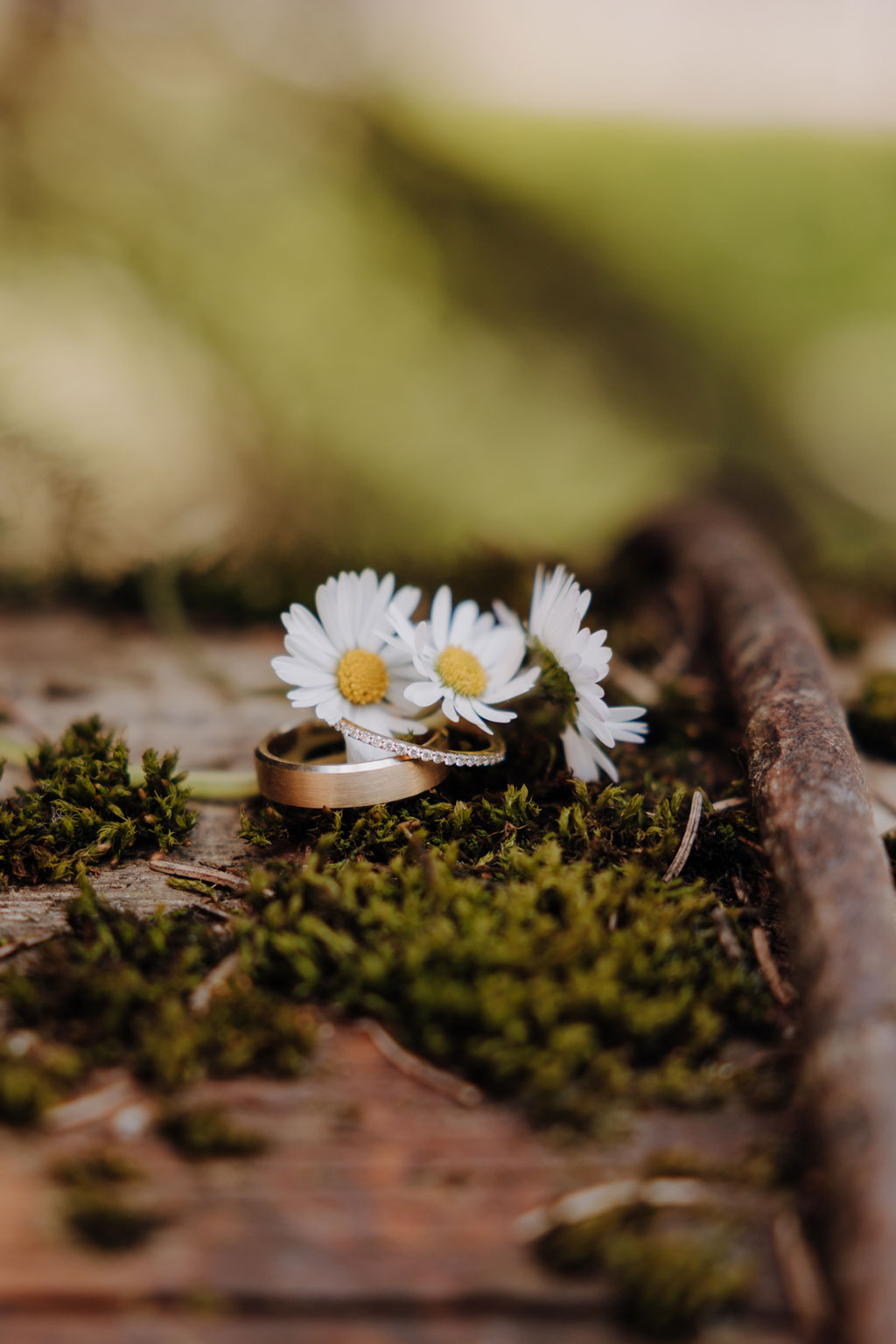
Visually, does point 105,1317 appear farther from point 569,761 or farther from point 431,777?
point 569,761

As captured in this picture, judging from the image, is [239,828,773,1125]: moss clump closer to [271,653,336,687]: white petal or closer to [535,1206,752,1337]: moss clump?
[535,1206,752,1337]: moss clump

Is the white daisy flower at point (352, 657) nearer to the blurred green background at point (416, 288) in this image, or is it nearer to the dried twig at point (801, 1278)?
the dried twig at point (801, 1278)

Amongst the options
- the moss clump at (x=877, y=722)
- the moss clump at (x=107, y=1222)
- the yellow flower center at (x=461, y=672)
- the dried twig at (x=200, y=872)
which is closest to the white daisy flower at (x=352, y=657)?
the yellow flower center at (x=461, y=672)

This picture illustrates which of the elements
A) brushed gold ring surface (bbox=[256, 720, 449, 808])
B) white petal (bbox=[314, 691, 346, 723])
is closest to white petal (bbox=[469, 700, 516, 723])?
brushed gold ring surface (bbox=[256, 720, 449, 808])

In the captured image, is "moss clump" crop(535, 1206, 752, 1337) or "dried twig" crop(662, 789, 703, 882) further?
"dried twig" crop(662, 789, 703, 882)

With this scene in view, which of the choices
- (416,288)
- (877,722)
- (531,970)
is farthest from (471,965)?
(416,288)

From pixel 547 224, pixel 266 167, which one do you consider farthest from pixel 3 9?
pixel 547 224

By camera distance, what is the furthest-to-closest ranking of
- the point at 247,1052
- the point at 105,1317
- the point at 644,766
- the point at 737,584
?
1. the point at 737,584
2. the point at 644,766
3. the point at 247,1052
4. the point at 105,1317
